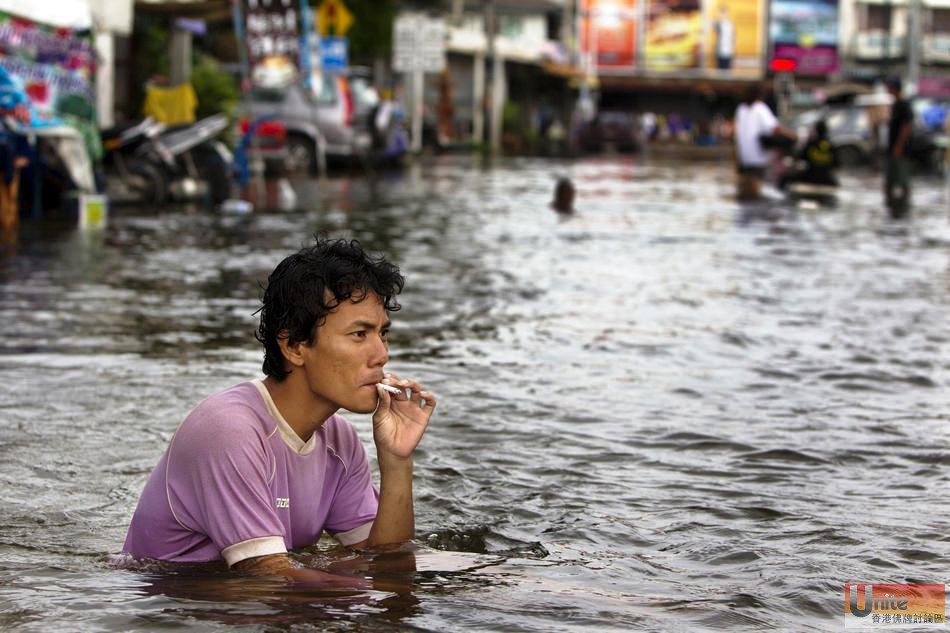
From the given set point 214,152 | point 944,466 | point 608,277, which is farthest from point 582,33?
point 944,466

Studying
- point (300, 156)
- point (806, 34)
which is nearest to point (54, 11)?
point (300, 156)

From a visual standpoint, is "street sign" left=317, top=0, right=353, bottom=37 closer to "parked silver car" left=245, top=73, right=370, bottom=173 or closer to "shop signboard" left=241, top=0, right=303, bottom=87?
"parked silver car" left=245, top=73, right=370, bottom=173

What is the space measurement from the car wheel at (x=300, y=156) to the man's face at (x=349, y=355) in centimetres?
2564

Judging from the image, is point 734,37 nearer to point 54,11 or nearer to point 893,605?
point 54,11

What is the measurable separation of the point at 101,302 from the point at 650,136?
66.4 metres

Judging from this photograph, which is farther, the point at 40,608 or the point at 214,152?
the point at 214,152

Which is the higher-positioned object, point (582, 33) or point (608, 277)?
point (582, 33)

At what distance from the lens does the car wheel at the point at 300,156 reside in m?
29.4

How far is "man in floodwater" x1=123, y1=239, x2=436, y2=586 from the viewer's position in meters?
3.69

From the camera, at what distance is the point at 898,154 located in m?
22.8

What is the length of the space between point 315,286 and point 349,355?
0.19 m

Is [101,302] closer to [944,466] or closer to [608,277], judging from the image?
[608,277]

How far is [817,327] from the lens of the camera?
9938 mm

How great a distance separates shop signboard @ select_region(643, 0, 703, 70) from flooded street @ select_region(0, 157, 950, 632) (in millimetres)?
70603
